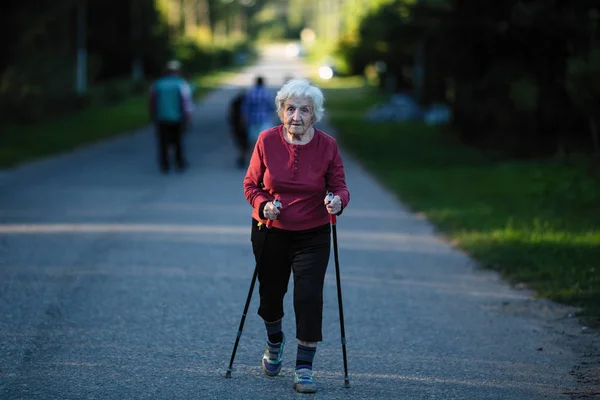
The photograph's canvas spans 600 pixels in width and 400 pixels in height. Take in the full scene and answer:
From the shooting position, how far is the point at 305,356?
5902mm

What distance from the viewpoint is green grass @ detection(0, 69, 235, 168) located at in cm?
2269

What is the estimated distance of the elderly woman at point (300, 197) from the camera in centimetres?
580

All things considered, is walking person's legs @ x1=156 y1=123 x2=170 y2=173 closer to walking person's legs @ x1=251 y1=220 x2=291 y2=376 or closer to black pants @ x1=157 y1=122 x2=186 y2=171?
black pants @ x1=157 y1=122 x2=186 y2=171

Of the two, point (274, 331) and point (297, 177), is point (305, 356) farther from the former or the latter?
point (297, 177)

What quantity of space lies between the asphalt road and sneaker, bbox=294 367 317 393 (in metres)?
0.05

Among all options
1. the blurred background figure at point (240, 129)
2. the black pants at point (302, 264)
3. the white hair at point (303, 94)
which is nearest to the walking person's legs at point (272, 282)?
the black pants at point (302, 264)

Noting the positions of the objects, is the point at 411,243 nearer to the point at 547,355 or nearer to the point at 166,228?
the point at 166,228

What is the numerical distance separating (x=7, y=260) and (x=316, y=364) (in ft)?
14.5

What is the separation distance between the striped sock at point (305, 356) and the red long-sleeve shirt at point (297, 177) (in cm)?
65

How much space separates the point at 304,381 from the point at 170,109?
1374cm

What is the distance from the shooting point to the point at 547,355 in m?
6.85

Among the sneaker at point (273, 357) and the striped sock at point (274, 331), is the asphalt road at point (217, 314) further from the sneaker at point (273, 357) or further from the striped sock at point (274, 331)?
the striped sock at point (274, 331)

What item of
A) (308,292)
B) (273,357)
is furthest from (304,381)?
(308,292)

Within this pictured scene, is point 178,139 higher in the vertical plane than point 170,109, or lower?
lower
